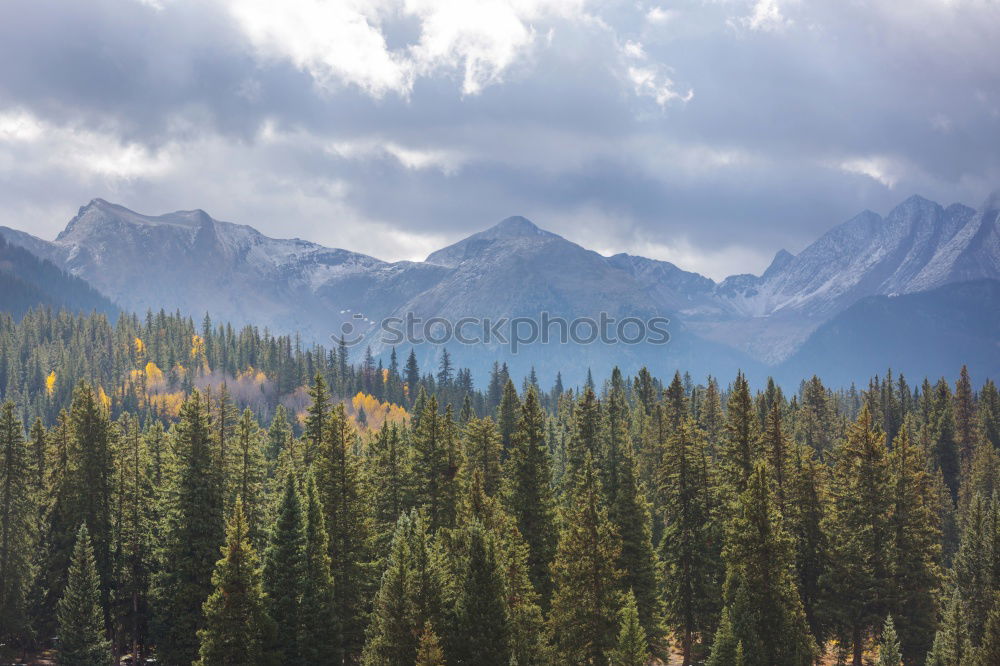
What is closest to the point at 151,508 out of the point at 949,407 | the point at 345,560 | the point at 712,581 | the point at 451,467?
the point at 345,560

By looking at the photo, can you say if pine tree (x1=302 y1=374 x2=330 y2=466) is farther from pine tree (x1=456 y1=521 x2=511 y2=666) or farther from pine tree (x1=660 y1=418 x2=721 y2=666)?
pine tree (x1=660 y1=418 x2=721 y2=666)

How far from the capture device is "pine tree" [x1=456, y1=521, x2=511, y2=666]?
123 ft

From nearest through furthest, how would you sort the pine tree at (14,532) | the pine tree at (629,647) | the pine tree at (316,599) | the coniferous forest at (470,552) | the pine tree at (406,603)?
the pine tree at (629,647), the pine tree at (406,603), the coniferous forest at (470,552), the pine tree at (316,599), the pine tree at (14,532)

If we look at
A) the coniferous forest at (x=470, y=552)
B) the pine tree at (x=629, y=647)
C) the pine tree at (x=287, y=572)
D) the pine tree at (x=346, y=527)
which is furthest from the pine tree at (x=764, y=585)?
the pine tree at (x=287, y=572)

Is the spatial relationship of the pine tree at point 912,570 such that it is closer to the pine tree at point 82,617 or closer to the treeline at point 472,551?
the treeline at point 472,551

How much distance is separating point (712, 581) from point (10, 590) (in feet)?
134

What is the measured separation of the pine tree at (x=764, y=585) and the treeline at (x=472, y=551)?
117mm

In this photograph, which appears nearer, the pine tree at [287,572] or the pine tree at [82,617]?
the pine tree at [287,572]

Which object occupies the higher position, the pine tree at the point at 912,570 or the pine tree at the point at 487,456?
the pine tree at the point at 487,456

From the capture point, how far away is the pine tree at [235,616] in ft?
127

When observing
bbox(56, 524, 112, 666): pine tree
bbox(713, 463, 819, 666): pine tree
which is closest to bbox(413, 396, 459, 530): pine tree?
bbox(713, 463, 819, 666): pine tree

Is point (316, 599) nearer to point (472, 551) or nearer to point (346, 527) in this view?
point (346, 527)

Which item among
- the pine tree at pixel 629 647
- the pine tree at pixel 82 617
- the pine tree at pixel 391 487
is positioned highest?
the pine tree at pixel 391 487

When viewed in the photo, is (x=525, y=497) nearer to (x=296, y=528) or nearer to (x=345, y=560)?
(x=345, y=560)
